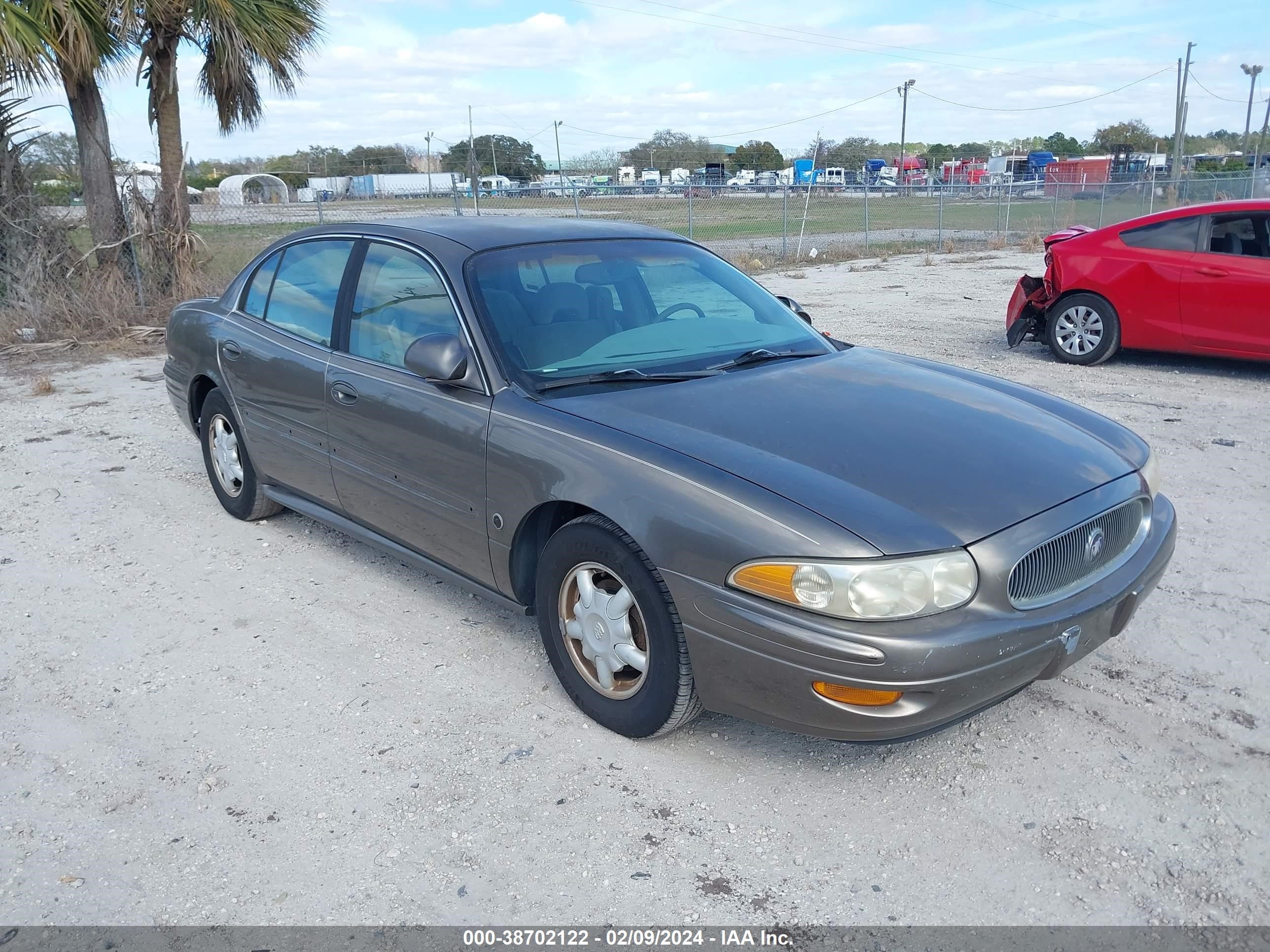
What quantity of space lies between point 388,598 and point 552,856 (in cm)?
198

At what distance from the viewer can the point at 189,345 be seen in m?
5.49

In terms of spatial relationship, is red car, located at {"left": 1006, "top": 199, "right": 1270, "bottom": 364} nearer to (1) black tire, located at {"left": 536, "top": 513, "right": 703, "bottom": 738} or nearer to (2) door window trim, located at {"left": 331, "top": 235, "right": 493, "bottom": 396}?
(2) door window trim, located at {"left": 331, "top": 235, "right": 493, "bottom": 396}

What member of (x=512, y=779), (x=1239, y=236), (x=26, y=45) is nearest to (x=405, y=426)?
(x=512, y=779)

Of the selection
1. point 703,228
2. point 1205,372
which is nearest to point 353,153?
point 703,228

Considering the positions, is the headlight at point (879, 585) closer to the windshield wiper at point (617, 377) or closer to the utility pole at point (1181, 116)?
the windshield wiper at point (617, 377)

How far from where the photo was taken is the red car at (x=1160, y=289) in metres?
7.96

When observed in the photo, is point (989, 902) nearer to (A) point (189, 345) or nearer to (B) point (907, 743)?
(B) point (907, 743)

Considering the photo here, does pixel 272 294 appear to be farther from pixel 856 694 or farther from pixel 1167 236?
pixel 1167 236

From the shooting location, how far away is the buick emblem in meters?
3.05

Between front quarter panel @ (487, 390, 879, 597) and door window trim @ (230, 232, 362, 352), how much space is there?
1235 mm

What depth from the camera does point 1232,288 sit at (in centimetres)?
795

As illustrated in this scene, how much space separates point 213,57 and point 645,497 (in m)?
12.0

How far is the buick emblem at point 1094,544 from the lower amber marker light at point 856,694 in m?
0.83

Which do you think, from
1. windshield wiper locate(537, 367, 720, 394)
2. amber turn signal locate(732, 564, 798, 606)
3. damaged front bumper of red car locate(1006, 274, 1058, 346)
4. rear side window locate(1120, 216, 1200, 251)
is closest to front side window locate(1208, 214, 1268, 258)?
rear side window locate(1120, 216, 1200, 251)
